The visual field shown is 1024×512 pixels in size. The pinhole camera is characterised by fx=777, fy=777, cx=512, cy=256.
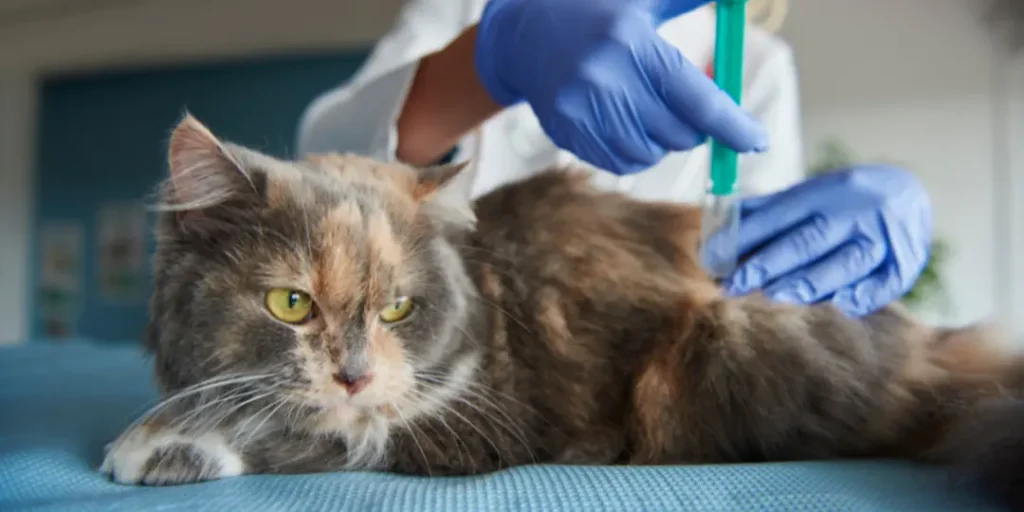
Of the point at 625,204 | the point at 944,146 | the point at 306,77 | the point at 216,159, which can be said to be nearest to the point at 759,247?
the point at 625,204

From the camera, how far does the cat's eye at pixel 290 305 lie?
85 cm

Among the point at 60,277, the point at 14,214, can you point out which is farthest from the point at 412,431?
the point at 14,214

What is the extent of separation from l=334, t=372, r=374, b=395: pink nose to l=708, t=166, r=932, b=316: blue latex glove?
49 cm

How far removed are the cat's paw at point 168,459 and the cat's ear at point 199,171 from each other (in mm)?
258

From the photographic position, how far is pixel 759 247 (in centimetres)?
107

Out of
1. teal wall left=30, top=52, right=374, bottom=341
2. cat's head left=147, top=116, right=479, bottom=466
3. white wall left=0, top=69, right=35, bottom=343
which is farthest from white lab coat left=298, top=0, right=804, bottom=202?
white wall left=0, top=69, right=35, bottom=343

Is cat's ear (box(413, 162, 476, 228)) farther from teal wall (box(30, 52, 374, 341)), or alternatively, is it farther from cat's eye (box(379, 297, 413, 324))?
teal wall (box(30, 52, 374, 341))

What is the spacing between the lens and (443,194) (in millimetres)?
989

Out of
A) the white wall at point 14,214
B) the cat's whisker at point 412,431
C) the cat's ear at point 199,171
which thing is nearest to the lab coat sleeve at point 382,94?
the cat's ear at point 199,171

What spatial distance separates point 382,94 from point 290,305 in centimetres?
61

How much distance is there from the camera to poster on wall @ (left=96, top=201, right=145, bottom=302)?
4309mm

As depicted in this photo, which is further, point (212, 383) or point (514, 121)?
point (514, 121)

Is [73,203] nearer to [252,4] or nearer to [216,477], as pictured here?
[252,4]

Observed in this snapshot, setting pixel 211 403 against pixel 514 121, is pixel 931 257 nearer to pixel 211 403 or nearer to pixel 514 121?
pixel 514 121
